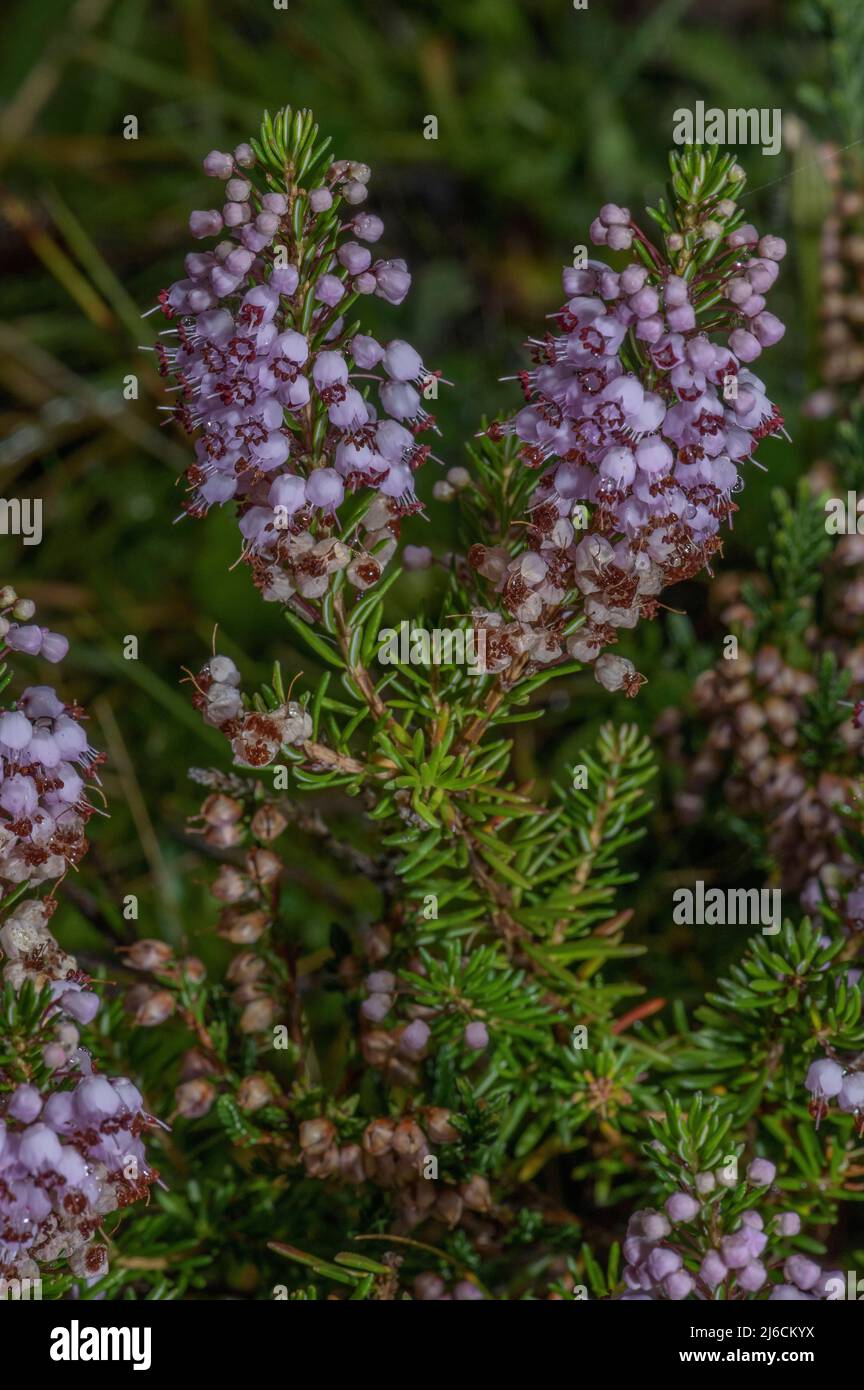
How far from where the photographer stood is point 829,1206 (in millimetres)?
1613

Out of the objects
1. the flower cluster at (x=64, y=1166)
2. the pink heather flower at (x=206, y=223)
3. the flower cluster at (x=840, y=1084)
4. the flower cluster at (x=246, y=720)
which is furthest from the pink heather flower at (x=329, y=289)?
the flower cluster at (x=840, y=1084)

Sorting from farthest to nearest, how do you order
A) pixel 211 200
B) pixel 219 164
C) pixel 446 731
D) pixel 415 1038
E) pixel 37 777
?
pixel 211 200, pixel 415 1038, pixel 446 731, pixel 37 777, pixel 219 164

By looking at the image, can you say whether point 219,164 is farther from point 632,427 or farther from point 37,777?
point 37,777

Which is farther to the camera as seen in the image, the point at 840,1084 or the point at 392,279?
the point at 840,1084

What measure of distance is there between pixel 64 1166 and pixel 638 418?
847mm

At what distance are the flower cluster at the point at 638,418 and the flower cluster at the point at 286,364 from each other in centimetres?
15

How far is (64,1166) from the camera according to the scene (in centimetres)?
120

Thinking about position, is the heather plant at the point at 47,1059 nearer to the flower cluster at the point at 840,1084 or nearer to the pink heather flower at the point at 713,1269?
the pink heather flower at the point at 713,1269

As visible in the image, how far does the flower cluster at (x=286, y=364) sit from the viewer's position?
3.96 ft

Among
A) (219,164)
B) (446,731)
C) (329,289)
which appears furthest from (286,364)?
(446,731)

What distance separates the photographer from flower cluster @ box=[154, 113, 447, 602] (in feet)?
3.96

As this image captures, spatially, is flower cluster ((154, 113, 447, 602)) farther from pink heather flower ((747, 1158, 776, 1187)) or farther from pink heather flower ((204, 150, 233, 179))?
pink heather flower ((747, 1158, 776, 1187))

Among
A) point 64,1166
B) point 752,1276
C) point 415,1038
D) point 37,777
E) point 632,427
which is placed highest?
point 632,427
